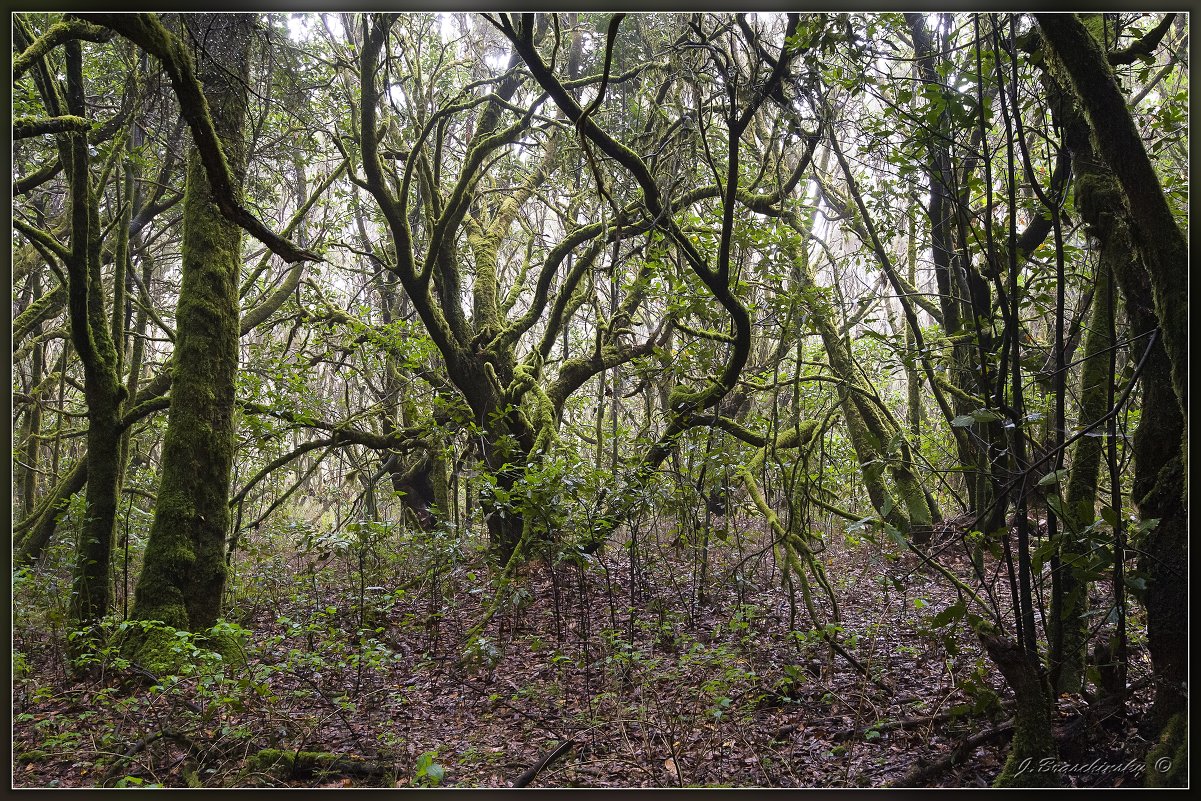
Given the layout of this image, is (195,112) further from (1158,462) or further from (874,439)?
(874,439)

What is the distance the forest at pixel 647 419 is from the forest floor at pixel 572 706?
1.0 inches

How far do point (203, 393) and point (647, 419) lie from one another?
9.98 ft

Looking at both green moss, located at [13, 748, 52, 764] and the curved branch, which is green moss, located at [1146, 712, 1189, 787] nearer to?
the curved branch

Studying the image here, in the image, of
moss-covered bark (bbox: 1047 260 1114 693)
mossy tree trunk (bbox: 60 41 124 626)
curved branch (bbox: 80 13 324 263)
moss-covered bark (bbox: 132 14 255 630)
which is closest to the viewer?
moss-covered bark (bbox: 1047 260 1114 693)

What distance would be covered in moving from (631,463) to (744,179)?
2.40 m

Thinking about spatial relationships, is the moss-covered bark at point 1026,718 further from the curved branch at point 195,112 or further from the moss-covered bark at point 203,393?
the moss-covered bark at point 203,393

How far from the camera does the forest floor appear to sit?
2.85 metres

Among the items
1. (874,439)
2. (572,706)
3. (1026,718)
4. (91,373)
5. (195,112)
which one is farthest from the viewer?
(874,439)

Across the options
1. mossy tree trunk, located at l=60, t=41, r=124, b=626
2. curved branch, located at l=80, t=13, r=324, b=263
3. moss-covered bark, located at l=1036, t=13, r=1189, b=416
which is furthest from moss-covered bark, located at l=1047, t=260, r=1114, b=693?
mossy tree trunk, located at l=60, t=41, r=124, b=626

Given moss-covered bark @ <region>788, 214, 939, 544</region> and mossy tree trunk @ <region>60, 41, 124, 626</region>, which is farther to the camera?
moss-covered bark @ <region>788, 214, 939, 544</region>

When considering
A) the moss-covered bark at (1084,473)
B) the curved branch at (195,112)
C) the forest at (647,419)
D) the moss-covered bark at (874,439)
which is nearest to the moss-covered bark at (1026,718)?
the forest at (647,419)

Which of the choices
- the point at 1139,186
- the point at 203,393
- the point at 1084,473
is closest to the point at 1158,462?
the point at 1084,473

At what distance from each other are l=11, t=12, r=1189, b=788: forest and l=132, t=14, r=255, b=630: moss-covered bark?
0.08ft

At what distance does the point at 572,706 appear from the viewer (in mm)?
3471
